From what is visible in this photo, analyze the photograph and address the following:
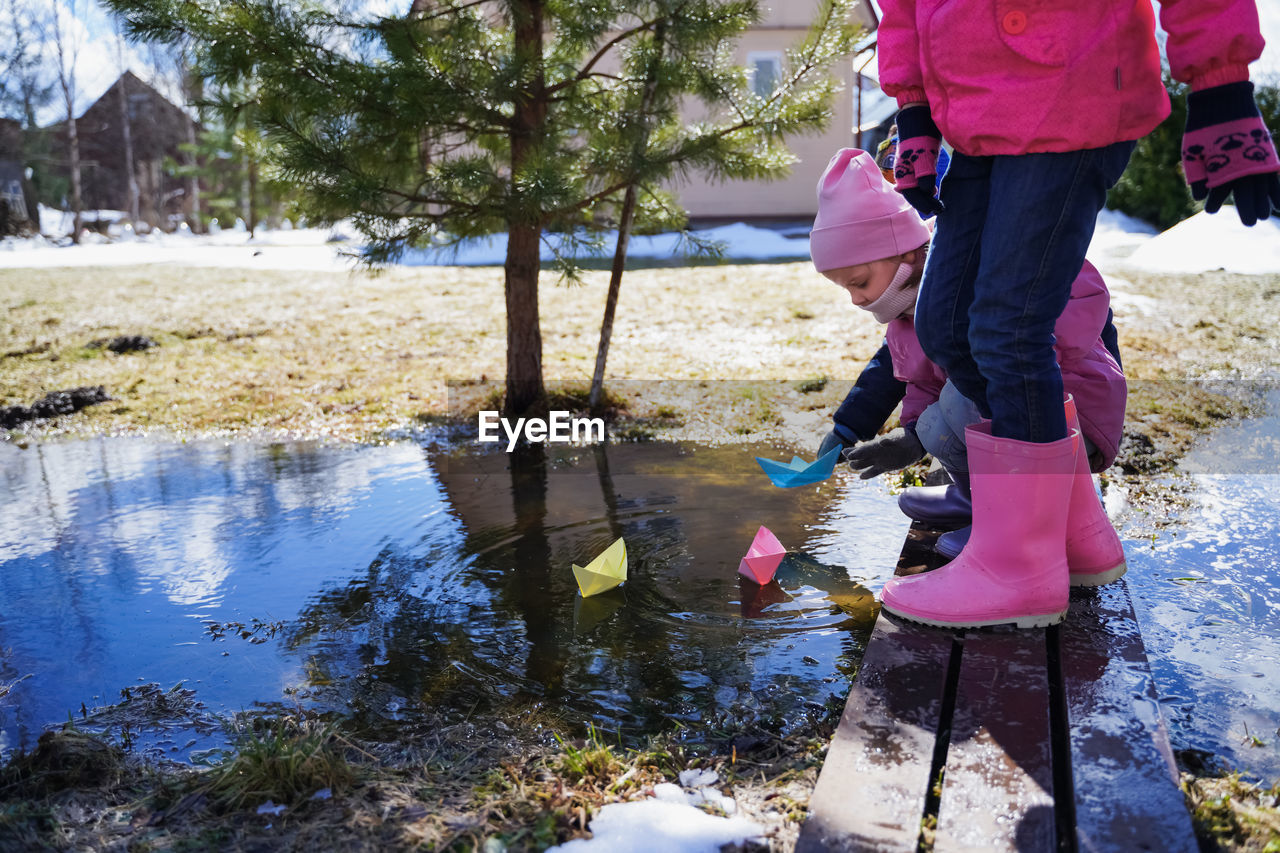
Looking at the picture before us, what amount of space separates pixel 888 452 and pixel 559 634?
1.09 m

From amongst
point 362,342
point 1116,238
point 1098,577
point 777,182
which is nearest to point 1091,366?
point 1098,577

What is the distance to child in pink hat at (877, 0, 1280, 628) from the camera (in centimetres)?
189

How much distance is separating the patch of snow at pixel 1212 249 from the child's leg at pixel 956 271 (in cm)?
852

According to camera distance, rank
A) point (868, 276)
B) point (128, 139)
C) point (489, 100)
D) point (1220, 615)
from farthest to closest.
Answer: point (128, 139), point (489, 100), point (868, 276), point (1220, 615)

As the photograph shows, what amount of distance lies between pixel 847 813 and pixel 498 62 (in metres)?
3.65

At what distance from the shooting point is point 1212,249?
10.1m

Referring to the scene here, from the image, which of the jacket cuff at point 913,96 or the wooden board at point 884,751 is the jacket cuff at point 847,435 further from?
the jacket cuff at point 913,96

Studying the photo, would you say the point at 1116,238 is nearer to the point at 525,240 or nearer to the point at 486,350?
the point at 486,350

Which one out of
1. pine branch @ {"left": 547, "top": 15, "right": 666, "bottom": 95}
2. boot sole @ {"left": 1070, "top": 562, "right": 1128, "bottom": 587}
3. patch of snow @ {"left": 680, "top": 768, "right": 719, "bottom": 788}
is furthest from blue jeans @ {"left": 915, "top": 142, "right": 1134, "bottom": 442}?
pine branch @ {"left": 547, "top": 15, "right": 666, "bottom": 95}

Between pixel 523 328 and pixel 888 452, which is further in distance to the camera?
pixel 523 328

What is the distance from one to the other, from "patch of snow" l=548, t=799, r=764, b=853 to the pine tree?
2.85 meters

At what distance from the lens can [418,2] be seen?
454 cm

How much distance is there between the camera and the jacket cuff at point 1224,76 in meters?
1.87

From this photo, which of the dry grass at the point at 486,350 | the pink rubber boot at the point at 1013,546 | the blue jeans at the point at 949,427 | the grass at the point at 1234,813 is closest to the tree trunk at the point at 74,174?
the dry grass at the point at 486,350
